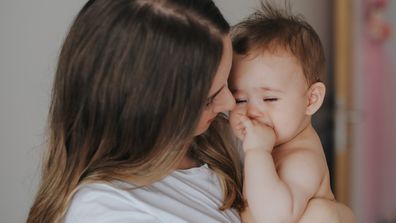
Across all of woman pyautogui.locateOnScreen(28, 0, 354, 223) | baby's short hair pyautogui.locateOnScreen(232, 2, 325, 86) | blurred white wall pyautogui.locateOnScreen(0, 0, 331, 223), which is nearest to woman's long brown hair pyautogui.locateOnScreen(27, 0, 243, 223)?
woman pyautogui.locateOnScreen(28, 0, 354, 223)

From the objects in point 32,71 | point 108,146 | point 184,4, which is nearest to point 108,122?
point 108,146

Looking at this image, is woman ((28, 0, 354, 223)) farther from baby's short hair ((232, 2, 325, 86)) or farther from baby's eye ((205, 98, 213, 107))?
baby's short hair ((232, 2, 325, 86))

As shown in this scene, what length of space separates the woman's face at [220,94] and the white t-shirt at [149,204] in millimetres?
112

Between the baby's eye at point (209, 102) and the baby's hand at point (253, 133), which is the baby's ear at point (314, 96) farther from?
the baby's eye at point (209, 102)

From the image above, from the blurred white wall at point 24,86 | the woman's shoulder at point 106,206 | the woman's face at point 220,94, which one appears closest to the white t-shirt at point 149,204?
the woman's shoulder at point 106,206

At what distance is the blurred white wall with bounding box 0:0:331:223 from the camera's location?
4.74 ft

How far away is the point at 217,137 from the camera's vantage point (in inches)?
49.6

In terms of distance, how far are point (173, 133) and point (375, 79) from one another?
68.6 inches

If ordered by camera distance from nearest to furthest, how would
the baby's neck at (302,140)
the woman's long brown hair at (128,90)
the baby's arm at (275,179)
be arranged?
1. the woman's long brown hair at (128,90)
2. the baby's arm at (275,179)
3. the baby's neck at (302,140)

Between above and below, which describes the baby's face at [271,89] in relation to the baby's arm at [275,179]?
above

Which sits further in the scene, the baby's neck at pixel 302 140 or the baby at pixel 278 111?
the baby's neck at pixel 302 140

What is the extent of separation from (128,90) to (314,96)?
1.38ft

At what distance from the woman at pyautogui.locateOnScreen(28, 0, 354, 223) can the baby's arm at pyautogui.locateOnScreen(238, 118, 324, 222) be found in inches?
3.1

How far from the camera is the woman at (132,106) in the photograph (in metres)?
0.94
